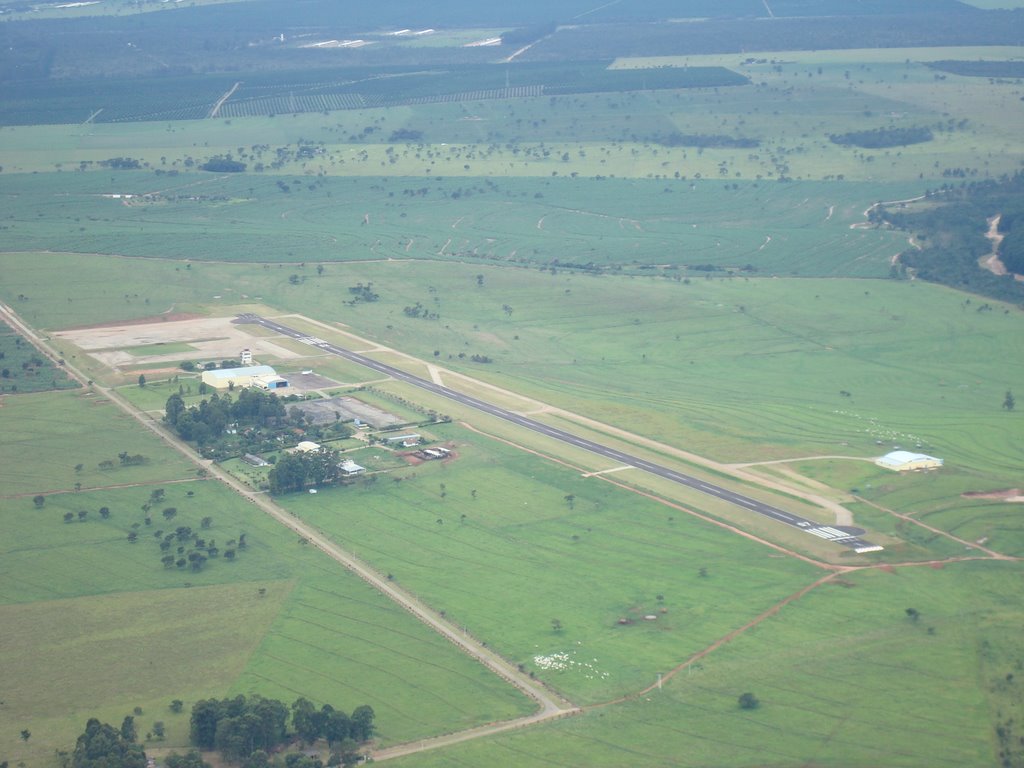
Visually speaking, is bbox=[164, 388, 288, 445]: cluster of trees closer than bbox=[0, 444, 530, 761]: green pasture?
No

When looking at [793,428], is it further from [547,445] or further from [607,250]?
[607,250]

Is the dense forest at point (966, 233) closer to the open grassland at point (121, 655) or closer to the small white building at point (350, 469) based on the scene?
the small white building at point (350, 469)

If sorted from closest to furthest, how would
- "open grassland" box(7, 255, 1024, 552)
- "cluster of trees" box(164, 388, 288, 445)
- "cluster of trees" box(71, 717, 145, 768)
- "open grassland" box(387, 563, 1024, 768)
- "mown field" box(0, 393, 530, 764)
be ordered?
"cluster of trees" box(71, 717, 145, 768) → "open grassland" box(387, 563, 1024, 768) → "mown field" box(0, 393, 530, 764) → "cluster of trees" box(164, 388, 288, 445) → "open grassland" box(7, 255, 1024, 552)

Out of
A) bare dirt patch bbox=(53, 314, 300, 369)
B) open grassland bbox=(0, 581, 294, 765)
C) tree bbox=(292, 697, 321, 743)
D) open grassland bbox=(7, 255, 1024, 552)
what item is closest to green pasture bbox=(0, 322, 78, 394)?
bare dirt patch bbox=(53, 314, 300, 369)

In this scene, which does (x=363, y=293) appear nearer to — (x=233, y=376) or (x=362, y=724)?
(x=233, y=376)

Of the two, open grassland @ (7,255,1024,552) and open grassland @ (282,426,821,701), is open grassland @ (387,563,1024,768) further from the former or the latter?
open grassland @ (7,255,1024,552)

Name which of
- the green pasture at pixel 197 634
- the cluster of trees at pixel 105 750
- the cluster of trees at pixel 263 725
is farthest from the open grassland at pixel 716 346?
the cluster of trees at pixel 105 750

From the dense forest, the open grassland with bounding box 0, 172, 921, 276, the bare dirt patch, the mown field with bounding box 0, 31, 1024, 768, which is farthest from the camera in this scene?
the open grassland with bounding box 0, 172, 921, 276
